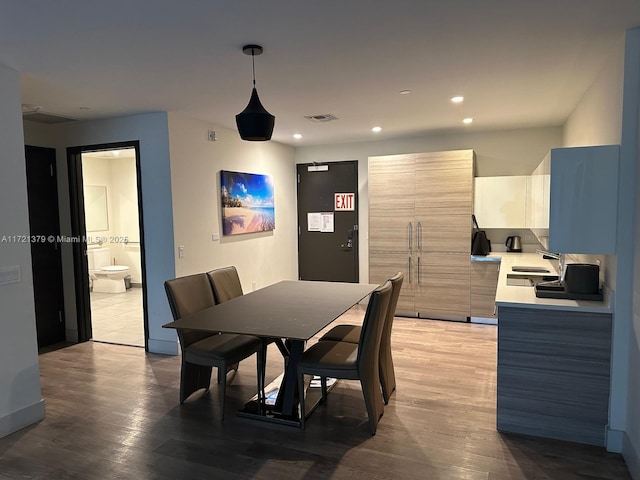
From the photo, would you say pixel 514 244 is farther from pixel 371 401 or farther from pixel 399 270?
pixel 371 401

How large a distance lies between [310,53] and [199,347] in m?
2.18

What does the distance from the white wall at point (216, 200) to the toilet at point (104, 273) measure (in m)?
3.41

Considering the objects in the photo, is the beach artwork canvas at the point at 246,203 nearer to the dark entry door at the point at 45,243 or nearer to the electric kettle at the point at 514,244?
the dark entry door at the point at 45,243

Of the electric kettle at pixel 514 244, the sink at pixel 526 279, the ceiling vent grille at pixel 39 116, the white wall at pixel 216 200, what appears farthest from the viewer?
the electric kettle at pixel 514 244

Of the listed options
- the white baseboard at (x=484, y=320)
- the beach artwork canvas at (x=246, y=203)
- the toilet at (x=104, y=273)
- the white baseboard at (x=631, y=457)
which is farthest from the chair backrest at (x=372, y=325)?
the toilet at (x=104, y=273)

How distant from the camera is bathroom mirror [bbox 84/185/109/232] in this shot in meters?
7.76

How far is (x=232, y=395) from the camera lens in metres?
3.45

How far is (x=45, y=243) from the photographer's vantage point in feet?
15.7

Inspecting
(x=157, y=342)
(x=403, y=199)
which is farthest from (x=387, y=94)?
(x=157, y=342)

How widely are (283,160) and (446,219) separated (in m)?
2.52

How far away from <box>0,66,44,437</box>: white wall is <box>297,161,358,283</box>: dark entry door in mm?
4162

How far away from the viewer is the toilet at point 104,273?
25.5ft

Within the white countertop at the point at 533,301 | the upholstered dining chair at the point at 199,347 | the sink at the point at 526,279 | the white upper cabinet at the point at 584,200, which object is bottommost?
the upholstered dining chair at the point at 199,347

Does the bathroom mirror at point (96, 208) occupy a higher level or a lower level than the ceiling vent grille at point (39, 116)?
lower
